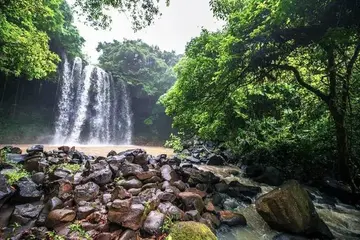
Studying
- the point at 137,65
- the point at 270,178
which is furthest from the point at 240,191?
the point at 137,65

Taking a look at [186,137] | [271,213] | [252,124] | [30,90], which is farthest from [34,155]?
[30,90]

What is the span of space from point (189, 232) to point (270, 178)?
17.3 feet

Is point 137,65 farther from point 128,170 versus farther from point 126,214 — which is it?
point 126,214

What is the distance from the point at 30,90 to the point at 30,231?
70.4 feet

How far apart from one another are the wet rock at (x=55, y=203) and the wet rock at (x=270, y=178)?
6.14 metres

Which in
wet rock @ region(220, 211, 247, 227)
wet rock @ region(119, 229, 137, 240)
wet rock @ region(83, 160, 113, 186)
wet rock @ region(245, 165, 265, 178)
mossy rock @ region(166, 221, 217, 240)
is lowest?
wet rock @ region(220, 211, 247, 227)

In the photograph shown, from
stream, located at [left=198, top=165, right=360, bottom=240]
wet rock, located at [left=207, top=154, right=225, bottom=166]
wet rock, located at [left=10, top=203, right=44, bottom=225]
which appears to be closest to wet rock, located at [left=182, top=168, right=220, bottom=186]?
stream, located at [left=198, top=165, right=360, bottom=240]

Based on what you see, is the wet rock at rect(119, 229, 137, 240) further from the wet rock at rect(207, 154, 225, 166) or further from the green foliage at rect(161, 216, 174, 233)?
the wet rock at rect(207, 154, 225, 166)

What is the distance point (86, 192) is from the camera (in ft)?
13.9

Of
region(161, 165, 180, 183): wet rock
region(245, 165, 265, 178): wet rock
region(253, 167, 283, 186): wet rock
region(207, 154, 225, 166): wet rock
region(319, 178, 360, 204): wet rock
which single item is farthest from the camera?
region(207, 154, 225, 166): wet rock

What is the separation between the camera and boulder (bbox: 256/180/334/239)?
4086 millimetres

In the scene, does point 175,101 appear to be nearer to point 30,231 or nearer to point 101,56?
point 30,231

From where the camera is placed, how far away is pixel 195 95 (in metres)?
7.87

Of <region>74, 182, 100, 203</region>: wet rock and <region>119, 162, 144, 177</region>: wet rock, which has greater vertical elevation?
<region>119, 162, 144, 177</region>: wet rock
